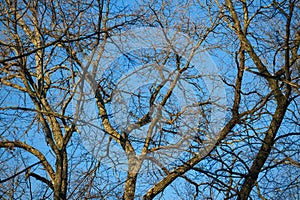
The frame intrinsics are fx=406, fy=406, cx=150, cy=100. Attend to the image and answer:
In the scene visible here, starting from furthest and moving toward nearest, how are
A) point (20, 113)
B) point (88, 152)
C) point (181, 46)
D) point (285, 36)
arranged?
point (181, 46), point (88, 152), point (20, 113), point (285, 36)

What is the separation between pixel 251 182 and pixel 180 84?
7.27 feet

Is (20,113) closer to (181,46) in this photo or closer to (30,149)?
(30,149)

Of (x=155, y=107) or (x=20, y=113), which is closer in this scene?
(x=20, y=113)

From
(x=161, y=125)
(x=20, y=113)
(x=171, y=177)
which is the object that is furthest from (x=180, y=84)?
(x=20, y=113)

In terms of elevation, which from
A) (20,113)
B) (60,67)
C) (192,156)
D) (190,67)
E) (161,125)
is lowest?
(192,156)

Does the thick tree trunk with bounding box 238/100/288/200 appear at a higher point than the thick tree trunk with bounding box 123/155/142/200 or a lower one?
lower

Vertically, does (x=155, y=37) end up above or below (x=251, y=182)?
above

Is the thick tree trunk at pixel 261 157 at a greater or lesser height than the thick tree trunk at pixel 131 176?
lesser

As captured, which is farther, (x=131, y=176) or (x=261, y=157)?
(x=131, y=176)

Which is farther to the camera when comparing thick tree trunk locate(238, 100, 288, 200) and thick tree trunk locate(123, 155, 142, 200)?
thick tree trunk locate(123, 155, 142, 200)

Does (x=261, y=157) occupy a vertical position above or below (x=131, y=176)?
below

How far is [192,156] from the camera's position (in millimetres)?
6270

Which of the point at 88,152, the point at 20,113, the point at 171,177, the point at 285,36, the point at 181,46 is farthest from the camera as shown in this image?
the point at 181,46

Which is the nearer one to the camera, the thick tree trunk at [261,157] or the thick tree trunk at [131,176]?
the thick tree trunk at [261,157]
